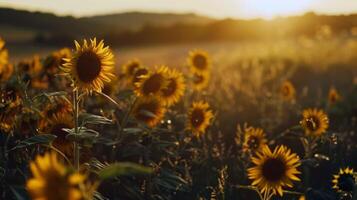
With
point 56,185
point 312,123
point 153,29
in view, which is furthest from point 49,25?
point 56,185

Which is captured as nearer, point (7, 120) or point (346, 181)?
point (346, 181)

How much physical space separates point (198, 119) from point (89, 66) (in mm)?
1382

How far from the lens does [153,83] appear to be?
3.92 metres

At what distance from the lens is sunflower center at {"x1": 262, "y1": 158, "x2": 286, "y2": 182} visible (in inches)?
113

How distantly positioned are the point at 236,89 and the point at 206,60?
1517mm

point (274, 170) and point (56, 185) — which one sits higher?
point (56, 185)

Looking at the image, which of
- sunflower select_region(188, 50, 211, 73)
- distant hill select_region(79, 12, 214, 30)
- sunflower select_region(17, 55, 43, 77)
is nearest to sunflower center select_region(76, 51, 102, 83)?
sunflower select_region(17, 55, 43, 77)

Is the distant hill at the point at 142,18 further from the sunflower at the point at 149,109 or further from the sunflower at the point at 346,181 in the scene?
the sunflower at the point at 346,181

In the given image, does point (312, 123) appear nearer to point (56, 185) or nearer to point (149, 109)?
point (149, 109)

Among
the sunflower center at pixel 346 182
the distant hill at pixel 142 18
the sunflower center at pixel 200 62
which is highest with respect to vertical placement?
the sunflower center at pixel 200 62

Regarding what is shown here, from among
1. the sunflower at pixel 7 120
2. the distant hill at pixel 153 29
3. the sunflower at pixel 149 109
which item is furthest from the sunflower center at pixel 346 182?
the distant hill at pixel 153 29

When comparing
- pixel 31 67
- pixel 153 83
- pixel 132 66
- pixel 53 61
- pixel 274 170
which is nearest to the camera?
pixel 274 170

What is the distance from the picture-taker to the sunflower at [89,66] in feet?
9.85

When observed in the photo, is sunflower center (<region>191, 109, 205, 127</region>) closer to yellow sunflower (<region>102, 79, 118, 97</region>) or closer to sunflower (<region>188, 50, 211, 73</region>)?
yellow sunflower (<region>102, 79, 118, 97</region>)
